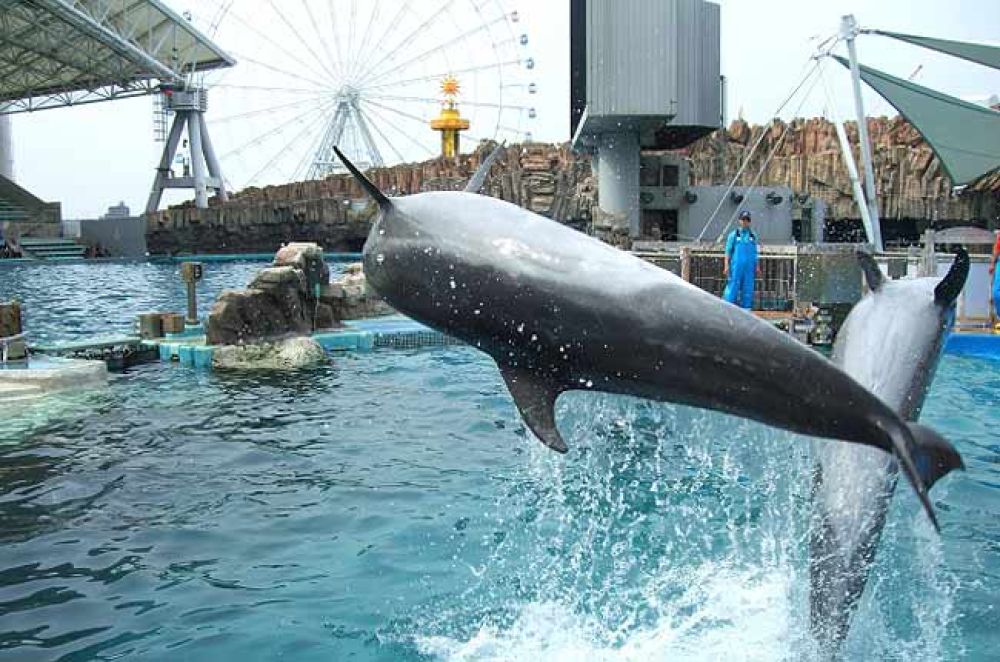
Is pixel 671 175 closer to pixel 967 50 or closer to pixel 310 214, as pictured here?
pixel 967 50

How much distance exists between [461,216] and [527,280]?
43 centimetres

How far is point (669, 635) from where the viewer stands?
4.96 m

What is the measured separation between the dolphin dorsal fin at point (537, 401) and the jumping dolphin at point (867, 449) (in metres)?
1.28

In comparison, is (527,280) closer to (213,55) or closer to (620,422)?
(620,422)

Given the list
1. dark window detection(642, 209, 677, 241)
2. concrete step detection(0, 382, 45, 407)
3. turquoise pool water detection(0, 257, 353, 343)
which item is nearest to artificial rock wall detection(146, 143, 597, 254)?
turquoise pool water detection(0, 257, 353, 343)

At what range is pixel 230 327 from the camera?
13.5 metres

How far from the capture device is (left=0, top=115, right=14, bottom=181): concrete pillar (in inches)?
2675

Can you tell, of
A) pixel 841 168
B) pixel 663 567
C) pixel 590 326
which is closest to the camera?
pixel 590 326

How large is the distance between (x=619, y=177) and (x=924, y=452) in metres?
25.4

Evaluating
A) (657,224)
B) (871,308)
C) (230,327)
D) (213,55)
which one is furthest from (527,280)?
(213,55)

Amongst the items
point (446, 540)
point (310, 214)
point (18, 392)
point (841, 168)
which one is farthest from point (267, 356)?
point (310, 214)

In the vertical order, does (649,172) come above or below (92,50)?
below

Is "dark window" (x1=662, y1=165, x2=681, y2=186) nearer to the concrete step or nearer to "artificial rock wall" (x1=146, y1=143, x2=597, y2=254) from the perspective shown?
"artificial rock wall" (x1=146, y1=143, x2=597, y2=254)

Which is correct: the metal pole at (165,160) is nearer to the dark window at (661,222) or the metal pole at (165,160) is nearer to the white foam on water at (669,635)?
Result: the dark window at (661,222)
